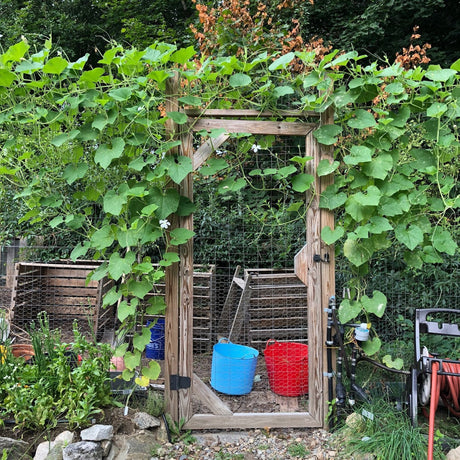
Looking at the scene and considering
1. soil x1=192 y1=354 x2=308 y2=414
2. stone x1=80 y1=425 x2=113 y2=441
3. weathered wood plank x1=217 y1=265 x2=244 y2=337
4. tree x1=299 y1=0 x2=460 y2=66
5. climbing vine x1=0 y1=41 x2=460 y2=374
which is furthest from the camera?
tree x1=299 y1=0 x2=460 y2=66

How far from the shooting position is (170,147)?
2.26 meters

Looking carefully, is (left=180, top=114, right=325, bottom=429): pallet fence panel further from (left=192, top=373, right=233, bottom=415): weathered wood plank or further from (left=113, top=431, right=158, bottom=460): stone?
(left=113, top=431, right=158, bottom=460): stone

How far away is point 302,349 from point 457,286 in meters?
1.24

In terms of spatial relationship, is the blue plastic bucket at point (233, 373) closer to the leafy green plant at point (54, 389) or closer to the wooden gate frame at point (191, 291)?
the wooden gate frame at point (191, 291)

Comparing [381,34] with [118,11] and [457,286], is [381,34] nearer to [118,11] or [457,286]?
[457,286]

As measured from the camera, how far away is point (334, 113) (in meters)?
2.49

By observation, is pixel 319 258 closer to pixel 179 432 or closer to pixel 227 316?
pixel 179 432

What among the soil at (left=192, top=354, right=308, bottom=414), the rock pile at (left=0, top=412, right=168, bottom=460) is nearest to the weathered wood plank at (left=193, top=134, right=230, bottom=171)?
the rock pile at (left=0, top=412, right=168, bottom=460)

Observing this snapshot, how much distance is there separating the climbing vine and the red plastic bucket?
0.64 metres

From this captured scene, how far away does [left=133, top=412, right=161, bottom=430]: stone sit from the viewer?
89.1 inches

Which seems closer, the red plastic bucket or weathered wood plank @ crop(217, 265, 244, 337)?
the red plastic bucket

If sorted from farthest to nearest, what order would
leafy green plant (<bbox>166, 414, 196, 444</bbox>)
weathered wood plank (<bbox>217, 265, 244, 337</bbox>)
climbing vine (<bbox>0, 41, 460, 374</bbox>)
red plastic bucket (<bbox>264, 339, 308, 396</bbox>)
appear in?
weathered wood plank (<bbox>217, 265, 244, 337</bbox>), red plastic bucket (<bbox>264, 339, 308, 396</bbox>), leafy green plant (<bbox>166, 414, 196, 444</bbox>), climbing vine (<bbox>0, 41, 460, 374</bbox>)

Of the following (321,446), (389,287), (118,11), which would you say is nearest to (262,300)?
(389,287)

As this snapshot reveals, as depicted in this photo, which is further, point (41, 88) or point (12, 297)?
point (12, 297)
